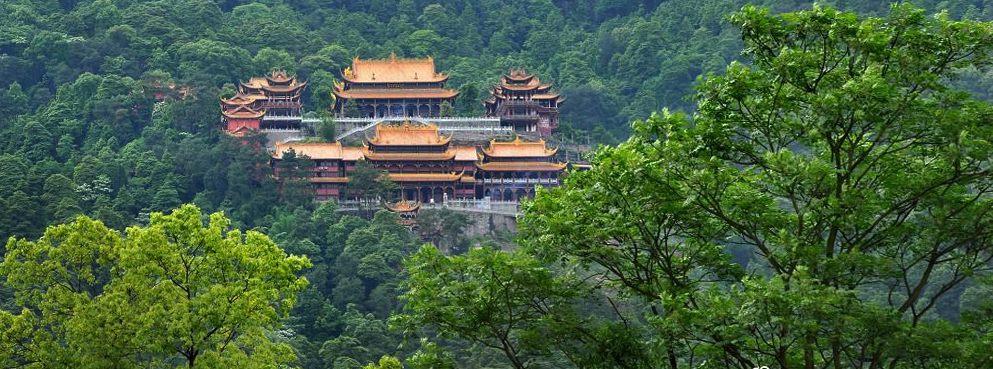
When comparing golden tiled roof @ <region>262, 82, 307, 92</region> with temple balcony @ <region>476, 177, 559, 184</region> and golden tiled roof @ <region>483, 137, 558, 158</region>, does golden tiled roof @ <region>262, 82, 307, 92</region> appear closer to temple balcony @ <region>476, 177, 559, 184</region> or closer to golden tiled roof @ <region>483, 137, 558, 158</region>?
golden tiled roof @ <region>483, 137, 558, 158</region>

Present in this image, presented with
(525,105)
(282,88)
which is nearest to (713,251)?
(525,105)

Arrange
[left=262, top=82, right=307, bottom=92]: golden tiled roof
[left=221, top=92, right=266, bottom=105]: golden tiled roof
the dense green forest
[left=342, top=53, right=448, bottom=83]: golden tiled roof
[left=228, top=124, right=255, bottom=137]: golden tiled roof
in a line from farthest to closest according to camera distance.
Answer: [left=342, top=53, right=448, bottom=83]: golden tiled roof < [left=262, top=82, right=307, bottom=92]: golden tiled roof < [left=221, top=92, right=266, bottom=105]: golden tiled roof < [left=228, top=124, right=255, bottom=137]: golden tiled roof < the dense green forest

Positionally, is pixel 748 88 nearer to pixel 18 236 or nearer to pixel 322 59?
pixel 18 236

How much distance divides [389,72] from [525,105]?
7189 millimetres

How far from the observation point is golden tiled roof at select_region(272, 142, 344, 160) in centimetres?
5987

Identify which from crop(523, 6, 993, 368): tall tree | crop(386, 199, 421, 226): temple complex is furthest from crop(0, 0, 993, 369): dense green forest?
crop(386, 199, 421, 226): temple complex

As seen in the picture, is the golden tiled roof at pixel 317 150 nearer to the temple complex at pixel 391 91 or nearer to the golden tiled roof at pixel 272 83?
the golden tiled roof at pixel 272 83

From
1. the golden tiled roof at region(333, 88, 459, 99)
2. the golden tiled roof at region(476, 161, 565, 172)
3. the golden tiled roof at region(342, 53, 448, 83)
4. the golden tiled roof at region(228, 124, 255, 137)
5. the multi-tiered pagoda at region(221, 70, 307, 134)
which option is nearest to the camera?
the golden tiled roof at region(476, 161, 565, 172)

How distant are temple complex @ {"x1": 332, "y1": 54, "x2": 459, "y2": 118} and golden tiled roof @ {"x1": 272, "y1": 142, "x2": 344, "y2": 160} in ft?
28.2

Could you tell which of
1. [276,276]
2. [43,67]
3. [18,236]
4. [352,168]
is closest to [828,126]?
[276,276]

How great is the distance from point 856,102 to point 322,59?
69.5m

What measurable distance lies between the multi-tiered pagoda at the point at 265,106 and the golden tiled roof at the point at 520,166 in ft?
36.4

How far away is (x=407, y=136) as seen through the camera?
→ 61250 mm

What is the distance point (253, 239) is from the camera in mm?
20234
